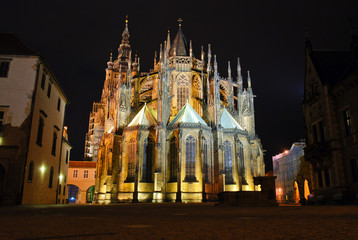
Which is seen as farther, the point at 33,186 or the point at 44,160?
the point at 44,160

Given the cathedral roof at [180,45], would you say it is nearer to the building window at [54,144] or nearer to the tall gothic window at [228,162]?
the tall gothic window at [228,162]

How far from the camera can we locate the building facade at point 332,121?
18641 millimetres

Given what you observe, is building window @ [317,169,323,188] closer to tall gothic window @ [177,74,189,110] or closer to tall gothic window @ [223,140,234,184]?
tall gothic window @ [223,140,234,184]

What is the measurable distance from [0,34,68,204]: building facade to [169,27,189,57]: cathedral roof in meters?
24.0

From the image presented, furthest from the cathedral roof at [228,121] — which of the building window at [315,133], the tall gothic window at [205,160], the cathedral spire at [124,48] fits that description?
the cathedral spire at [124,48]

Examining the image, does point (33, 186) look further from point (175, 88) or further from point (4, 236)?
point (175, 88)

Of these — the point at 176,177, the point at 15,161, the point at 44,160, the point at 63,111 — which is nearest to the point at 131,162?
the point at 176,177

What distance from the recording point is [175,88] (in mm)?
39062

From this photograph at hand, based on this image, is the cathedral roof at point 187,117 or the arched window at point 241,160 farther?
the arched window at point 241,160

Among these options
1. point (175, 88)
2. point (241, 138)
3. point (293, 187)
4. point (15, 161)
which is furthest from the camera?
point (293, 187)

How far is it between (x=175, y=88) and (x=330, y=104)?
21799mm

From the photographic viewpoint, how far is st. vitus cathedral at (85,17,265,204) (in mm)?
31531

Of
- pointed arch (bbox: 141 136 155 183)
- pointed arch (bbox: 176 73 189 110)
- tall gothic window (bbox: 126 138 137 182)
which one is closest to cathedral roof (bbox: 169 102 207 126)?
pointed arch (bbox: 176 73 189 110)

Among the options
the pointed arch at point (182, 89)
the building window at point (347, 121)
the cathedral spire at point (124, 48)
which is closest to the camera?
the building window at point (347, 121)
